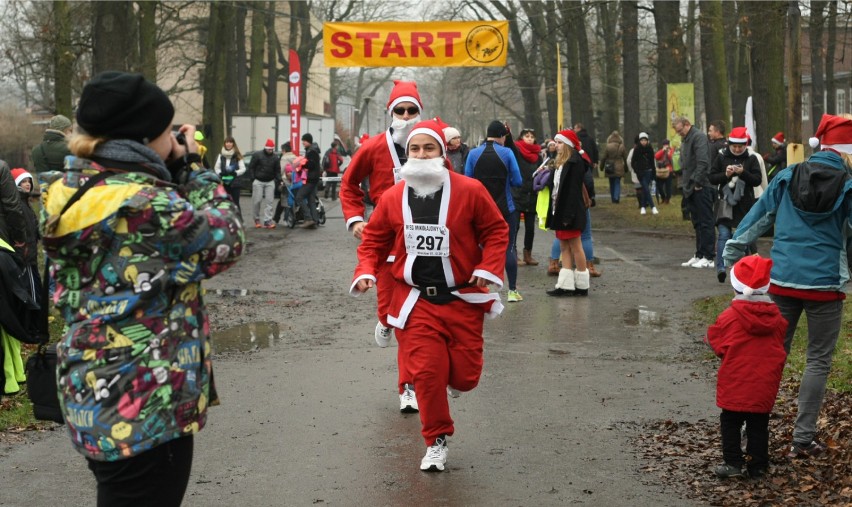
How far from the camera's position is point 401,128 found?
8.19 m

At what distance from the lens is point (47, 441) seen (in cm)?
725

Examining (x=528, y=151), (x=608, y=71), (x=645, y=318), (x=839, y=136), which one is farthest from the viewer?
(x=608, y=71)

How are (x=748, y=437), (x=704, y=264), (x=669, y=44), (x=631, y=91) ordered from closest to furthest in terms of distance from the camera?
1. (x=748, y=437)
2. (x=704, y=264)
3. (x=669, y=44)
4. (x=631, y=91)

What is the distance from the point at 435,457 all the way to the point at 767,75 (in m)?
17.2

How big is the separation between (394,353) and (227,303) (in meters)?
3.82

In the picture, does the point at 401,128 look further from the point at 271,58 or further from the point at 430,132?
the point at 271,58

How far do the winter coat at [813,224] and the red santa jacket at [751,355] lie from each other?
0.51 metres

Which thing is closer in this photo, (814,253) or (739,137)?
(814,253)

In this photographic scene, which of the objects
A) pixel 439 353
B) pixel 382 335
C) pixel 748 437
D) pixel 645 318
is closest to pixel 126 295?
pixel 439 353

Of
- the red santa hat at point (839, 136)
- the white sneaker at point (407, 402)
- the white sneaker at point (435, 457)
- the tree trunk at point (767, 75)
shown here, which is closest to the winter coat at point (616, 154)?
the tree trunk at point (767, 75)

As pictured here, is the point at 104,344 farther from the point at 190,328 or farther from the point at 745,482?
the point at 745,482

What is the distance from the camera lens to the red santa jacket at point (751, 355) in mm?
6039

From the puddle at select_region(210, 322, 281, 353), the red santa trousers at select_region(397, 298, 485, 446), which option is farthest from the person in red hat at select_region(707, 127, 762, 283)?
the red santa trousers at select_region(397, 298, 485, 446)

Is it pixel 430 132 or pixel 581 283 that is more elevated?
pixel 430 132
